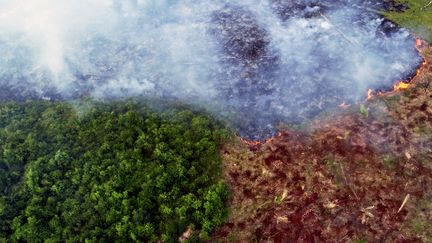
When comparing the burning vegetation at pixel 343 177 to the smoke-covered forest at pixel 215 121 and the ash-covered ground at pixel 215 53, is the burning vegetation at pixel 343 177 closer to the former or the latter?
the smoke-covered forest at pixel 215 121

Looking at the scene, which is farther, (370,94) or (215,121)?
(370,94)

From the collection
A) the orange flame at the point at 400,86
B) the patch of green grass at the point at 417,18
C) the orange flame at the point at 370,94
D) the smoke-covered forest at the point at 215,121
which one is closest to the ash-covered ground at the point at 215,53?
the smoke-covered forest at the point at 215,121

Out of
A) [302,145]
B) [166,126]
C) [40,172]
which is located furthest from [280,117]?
[40,172]

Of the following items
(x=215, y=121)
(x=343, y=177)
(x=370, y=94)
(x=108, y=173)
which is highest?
(x=370, y=94)

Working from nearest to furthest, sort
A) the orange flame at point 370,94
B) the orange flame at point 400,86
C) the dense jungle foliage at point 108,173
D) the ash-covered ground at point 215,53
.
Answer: the dense jungle foliage at point 108,173, the orange flame at point 370,94, the orange flame at point 400,86, the ash-covered ground at point 215,53

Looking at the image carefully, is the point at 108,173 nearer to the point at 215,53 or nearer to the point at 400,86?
the point at 215,53

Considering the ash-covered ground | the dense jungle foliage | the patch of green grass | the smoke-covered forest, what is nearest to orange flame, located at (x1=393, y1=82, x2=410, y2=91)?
the smoke-covered forest

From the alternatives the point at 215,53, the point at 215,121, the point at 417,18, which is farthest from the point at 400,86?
the point at 215,53
